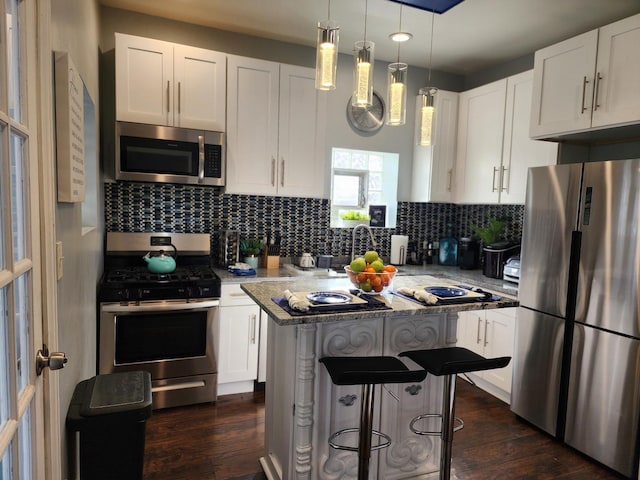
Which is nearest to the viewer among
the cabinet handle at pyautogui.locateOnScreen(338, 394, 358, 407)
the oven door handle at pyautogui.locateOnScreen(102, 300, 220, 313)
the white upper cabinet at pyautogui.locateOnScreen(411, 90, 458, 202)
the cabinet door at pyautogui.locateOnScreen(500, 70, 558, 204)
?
→ the cabinet handle at pyautogui.locateOnScreen(338, 394, 358, 407)

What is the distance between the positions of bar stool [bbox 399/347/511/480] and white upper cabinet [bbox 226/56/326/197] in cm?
183

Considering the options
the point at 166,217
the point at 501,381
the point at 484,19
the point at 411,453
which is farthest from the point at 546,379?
the point at 166,217

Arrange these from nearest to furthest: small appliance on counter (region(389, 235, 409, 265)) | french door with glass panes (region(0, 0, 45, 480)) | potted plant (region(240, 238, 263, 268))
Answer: french door with glass panes (region(0, 0, 45, 480))
potted plant (region(240, 238, 263, 268))
small appliance on counter (region(389, 235, 409, 265))

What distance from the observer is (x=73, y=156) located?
60.5 inches

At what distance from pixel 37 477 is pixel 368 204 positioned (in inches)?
133

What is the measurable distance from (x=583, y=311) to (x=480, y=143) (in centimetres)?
170

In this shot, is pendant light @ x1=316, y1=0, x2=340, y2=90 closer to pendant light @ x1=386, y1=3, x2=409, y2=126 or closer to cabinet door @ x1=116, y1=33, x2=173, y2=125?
pendant light @ x1=386, y1=3, x2=409, y2=126

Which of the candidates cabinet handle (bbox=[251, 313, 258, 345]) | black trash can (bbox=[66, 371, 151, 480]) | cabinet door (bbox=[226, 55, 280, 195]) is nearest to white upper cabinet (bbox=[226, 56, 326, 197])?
cabinet door (bbox=[226, 55, 280, 195])

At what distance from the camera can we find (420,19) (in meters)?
2.96

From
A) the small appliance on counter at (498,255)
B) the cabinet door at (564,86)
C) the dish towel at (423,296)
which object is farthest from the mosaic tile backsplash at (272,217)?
the dish towel at (423,296)

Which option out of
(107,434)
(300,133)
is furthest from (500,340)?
(107,434)

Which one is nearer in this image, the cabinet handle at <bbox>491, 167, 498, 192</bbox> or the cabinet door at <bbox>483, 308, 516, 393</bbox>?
the cabinet door at <bbox>483, 308, 516, 393</bbox>

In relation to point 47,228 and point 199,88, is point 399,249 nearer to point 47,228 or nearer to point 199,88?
point 199,88

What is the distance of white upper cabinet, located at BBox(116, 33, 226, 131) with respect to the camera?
9.42 feet
